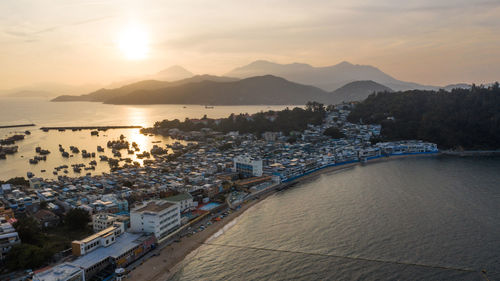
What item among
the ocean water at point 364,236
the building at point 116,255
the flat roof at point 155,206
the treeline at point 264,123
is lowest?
the ocean water at point 364,236

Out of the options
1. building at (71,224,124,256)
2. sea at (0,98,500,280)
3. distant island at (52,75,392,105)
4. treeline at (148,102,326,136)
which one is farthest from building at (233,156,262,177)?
distant island at (52,75,392,105)

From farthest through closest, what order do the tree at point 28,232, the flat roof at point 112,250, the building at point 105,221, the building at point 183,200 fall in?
the building at point 183,200 → the building at point 105,221 → the tree at point 28,232 → the flat roof at point 112,250

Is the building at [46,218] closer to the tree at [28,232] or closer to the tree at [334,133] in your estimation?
the tree at [28,232]

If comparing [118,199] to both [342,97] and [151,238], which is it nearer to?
[151,238]

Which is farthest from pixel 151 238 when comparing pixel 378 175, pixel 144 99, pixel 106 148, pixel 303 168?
pixel 144 99

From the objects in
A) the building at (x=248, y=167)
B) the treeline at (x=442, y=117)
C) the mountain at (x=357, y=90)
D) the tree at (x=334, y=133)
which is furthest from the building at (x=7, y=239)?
the mountain at (x=357, y=90)

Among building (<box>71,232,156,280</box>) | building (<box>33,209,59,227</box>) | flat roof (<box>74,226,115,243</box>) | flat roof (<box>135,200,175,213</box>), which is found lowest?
building (<box>71,232,156,280</box>)

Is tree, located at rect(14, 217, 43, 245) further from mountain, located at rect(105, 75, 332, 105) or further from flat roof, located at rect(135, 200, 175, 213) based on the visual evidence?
mountain, located at rect(105, 75, 332, 105)
